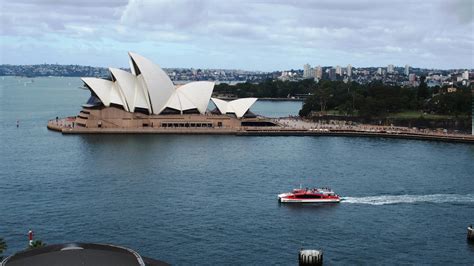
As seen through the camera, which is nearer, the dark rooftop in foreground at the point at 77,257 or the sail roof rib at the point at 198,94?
the dark rooftop in foreground at the point at 77,257

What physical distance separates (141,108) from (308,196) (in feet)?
86.6

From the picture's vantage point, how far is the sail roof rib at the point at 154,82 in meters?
50.8

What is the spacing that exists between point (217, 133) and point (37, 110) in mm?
30303

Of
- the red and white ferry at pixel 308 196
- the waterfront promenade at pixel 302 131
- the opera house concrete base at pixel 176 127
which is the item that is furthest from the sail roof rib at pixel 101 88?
the red and white ferry at pixel 308 196

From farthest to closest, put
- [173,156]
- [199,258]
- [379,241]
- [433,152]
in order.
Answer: [433,152] < [173,156] < [379,241] < [199,258]

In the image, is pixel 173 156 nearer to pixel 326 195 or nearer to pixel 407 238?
pixel 326 195

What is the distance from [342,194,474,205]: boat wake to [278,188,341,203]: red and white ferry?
22.9 inches

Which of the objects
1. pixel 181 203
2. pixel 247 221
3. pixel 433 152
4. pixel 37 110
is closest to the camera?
pixel 247 221

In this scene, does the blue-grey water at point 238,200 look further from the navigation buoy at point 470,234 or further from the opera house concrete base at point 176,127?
the opera house concrete base at point 176,127

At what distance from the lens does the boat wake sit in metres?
27.5

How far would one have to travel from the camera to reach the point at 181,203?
2686 cm

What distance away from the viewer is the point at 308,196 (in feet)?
91.8

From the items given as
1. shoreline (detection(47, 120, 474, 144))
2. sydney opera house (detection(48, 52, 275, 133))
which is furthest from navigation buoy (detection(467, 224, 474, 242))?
sydney opera house (detection(48, 52, 275, 133))

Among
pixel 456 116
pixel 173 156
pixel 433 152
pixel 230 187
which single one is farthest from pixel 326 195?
pixel 456 116
